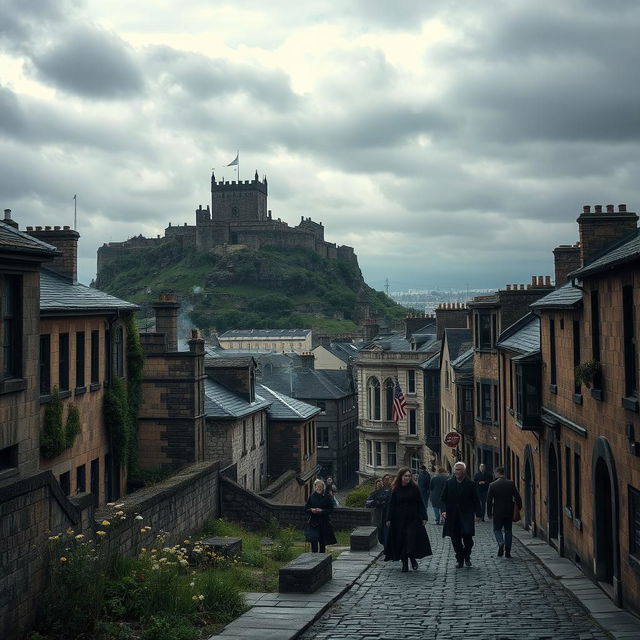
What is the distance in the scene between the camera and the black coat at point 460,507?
1597 centimetres

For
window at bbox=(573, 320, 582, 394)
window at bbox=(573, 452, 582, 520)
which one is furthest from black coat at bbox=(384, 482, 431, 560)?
window at bbox=(573, 320, 582, 394)

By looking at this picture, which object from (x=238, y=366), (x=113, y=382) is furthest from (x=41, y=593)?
(x=238, y=366)

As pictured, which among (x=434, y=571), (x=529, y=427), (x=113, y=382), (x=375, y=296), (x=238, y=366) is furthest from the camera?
(x=375, y=296)

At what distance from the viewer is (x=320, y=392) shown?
70438 millimetres

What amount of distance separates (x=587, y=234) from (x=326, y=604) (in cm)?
1249

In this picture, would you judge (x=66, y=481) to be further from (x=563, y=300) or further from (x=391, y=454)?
(x=391, y=454)

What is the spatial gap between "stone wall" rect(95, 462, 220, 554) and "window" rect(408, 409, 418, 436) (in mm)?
34350

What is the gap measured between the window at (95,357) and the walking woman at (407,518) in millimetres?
11549

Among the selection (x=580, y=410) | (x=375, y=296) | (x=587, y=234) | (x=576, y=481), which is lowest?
(x=576, y=481)

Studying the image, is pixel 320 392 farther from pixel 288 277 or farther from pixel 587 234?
pixel 288 277

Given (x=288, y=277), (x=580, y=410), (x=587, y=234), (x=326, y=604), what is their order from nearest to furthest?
(x=326, y=604), (x=580, y=410), (x=587, y=234), (x=288, y=277)

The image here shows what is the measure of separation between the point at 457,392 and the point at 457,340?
6.41 metres

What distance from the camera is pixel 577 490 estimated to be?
1791cm

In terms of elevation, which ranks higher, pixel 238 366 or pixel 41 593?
pixel 238 366
